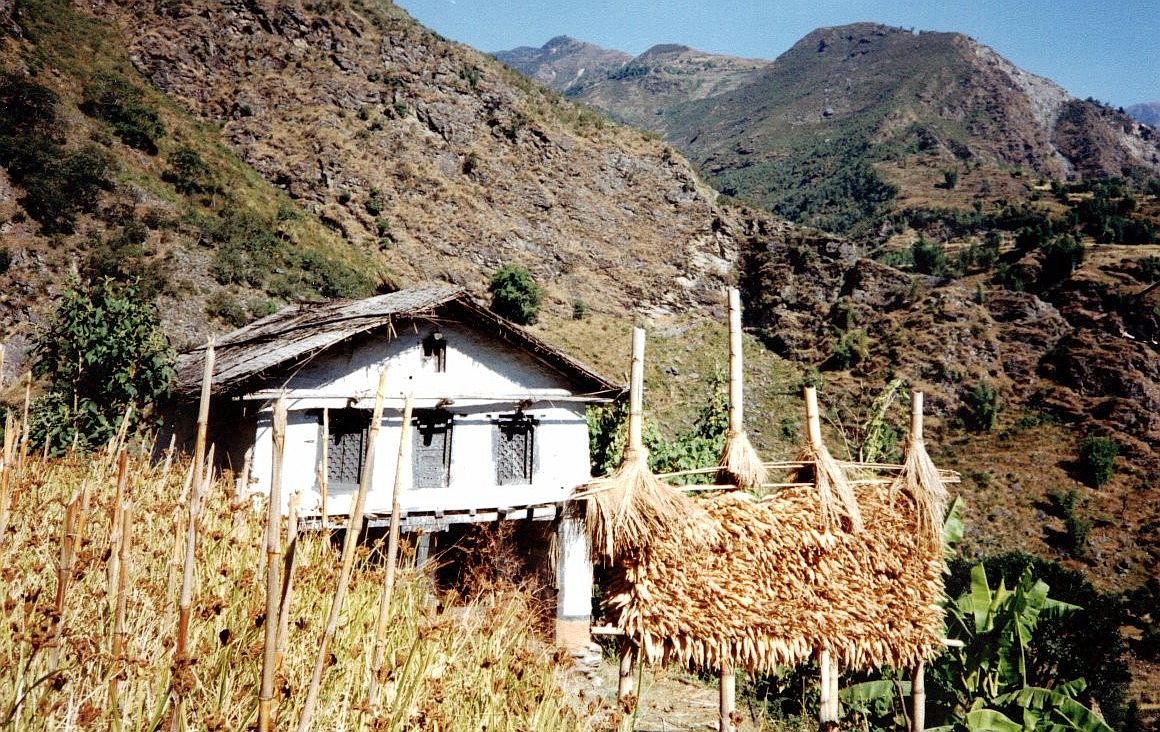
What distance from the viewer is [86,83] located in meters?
37.7

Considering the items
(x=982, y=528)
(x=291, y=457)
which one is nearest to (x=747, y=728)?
(x=291, y=457)

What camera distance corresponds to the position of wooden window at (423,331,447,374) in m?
12.8

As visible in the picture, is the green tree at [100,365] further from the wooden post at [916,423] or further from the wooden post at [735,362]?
the wooden post at [916,423]

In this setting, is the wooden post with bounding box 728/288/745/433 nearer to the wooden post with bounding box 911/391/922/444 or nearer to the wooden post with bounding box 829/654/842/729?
the wooden post with bounding box 911/391/922/444

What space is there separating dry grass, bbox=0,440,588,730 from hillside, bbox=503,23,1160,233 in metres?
84.1

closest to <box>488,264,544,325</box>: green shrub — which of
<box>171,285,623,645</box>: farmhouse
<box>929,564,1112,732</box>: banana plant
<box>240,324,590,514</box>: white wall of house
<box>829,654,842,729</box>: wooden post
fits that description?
<box>171,285,623,645</box>: farmhouse

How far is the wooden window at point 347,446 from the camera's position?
1192 cm

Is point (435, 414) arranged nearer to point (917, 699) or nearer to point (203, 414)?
point (917, 699)

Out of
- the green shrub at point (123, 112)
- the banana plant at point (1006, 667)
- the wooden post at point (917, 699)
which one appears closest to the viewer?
the wooden post at point (917, 699)

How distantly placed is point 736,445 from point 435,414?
8.60m

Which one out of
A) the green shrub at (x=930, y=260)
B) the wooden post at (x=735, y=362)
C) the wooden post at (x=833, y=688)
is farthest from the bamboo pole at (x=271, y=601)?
the green shrub at (x=930, y=260)

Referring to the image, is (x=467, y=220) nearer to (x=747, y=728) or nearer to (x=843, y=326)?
(x=843, y=326)

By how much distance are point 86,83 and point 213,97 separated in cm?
945

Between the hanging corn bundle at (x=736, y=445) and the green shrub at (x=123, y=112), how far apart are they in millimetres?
43719
